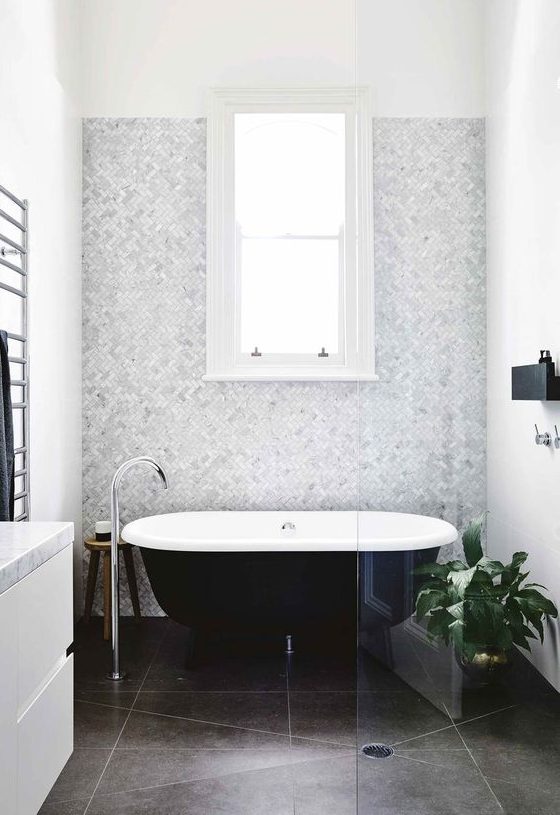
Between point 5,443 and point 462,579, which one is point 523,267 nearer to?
point 462,579

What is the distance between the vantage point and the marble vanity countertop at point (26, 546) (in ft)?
4.39

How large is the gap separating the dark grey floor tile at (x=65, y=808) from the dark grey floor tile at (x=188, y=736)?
13.3 inches

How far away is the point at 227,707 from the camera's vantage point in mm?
2619

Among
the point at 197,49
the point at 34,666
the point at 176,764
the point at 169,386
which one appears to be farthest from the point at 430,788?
the point at 197,49

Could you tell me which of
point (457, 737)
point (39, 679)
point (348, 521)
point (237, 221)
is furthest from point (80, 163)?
point (457, 737)

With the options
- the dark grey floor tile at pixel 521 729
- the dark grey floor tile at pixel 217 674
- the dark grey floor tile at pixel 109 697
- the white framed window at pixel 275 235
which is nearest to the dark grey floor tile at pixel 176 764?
the dark grey floor tile at pixel 109 697

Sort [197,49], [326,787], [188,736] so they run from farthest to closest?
1. [197,49]
2. [188,736]
3. [326,787]

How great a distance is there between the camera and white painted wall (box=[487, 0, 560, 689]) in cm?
99

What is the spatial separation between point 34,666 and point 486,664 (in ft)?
3.11

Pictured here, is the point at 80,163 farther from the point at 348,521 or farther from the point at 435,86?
the point at 435,86

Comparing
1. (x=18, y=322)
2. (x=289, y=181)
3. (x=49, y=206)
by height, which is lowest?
(x=18, y=322)

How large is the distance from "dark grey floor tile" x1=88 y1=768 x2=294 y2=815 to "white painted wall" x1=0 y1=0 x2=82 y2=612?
4.42ft

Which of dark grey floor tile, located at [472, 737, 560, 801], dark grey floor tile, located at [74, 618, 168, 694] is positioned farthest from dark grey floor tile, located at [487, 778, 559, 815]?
dark grey floor tile, located at [74, 618, 168, 694]

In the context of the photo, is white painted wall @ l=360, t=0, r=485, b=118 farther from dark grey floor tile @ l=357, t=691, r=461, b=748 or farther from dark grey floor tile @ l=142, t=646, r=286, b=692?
dark grey floor tile @ l=142, t=646, r=286, b=692
